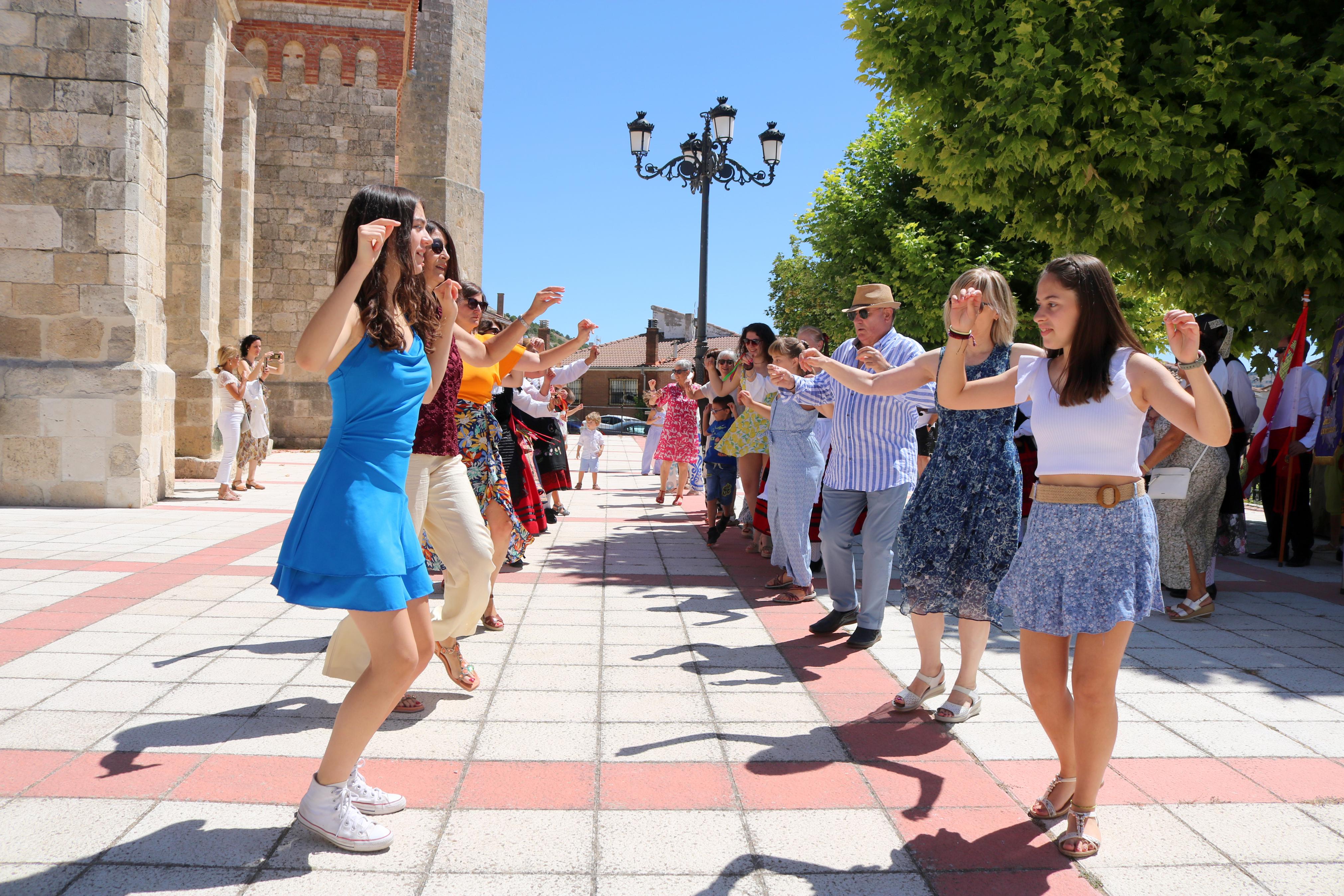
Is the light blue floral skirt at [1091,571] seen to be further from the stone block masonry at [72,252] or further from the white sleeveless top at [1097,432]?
the stone block masonry at [72,252]

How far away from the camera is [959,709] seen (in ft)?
13.7

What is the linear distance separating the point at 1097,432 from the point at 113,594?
5.80m

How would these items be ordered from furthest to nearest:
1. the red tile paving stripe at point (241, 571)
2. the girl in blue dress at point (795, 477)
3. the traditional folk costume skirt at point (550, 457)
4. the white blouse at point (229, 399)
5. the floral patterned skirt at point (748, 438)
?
the white blouse at point (229, 399)
the traditional folk costume skirt at point (550, 457)
the floral patterned skirt at point (748, 438)
the red tile paving stripe at point (241, 571)
the girl in blue dress at point (795, 477)

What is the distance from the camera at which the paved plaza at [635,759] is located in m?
2.76

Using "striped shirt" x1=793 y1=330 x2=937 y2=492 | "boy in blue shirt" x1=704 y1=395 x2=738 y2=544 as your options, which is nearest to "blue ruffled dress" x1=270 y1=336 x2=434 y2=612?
"striped shirt" x1=793 y1=330 x2=937 y2=492

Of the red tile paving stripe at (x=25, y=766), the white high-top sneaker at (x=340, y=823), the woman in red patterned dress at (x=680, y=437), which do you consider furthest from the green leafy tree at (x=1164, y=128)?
the red tile paving stripe at (x=25, y=766)

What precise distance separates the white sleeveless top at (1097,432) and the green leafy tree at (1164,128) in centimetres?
→ 700

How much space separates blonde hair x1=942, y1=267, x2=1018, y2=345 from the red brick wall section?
682 inches

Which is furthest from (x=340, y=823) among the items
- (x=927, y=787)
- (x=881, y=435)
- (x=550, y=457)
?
(x=550, y=457)

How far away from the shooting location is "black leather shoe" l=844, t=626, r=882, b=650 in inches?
211

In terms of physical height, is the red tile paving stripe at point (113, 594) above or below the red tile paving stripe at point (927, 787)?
above

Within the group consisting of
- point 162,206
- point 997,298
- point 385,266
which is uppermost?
point 162,206

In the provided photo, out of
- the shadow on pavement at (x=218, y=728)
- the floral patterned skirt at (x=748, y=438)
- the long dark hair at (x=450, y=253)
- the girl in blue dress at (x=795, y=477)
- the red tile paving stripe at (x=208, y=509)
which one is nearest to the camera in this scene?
the shadow on pavement at (x=218, y=728)

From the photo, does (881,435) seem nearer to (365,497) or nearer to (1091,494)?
(1091,494)
